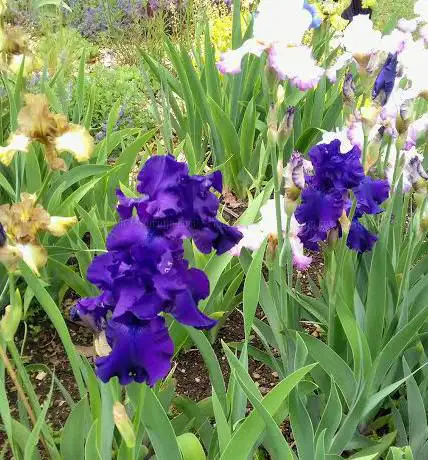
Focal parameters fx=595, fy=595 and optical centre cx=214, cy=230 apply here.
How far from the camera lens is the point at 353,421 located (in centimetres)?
127

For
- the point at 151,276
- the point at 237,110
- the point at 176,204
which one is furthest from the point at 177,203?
the point at 237,110

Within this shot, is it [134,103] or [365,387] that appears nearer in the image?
[365,387]

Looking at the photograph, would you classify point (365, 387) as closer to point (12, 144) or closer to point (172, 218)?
point (172, 218)

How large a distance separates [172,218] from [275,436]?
44cm

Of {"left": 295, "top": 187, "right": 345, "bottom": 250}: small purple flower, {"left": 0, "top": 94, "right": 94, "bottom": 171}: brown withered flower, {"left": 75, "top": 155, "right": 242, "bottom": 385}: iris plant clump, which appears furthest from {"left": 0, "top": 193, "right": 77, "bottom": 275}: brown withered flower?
{"left": 295, "top": 187, "right": 345, "bottom": 250}: small purple flower

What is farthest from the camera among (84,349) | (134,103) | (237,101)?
(134,103)

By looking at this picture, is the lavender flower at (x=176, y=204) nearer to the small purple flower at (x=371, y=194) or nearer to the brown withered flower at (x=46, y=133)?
the brown withered flower at (x=46, y=133)

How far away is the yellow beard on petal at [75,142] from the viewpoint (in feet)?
4.16

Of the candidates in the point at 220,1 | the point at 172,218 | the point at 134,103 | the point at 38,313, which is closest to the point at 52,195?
the point at 38,313

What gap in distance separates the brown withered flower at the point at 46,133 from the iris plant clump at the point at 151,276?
0.42 meters

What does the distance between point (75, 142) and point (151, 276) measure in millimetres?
598

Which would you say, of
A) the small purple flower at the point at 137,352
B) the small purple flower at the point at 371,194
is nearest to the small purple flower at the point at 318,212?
the small purple flower at the point at 371,194

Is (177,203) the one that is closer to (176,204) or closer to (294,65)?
(176,204)

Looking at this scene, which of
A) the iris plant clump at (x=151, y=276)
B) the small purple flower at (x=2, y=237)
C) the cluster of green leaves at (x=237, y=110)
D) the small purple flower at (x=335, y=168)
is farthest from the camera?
the cluster of green leaves at (x=237, y=110)
